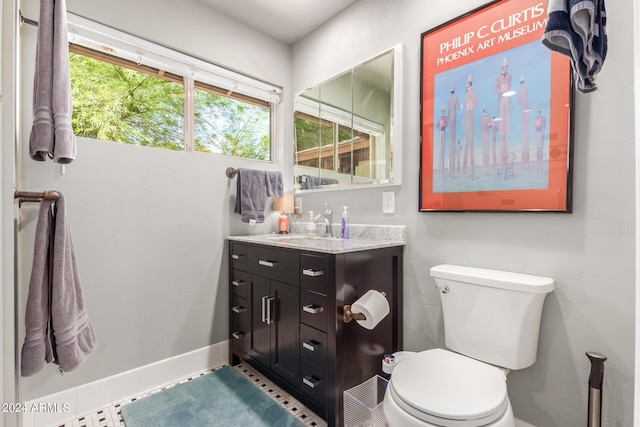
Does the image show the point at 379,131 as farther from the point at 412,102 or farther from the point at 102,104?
the point at 102,104

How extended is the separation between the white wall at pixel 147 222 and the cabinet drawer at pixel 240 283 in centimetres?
10

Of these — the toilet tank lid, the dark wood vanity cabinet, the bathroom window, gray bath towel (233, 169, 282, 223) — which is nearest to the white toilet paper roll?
the dark wood vanity cabinet

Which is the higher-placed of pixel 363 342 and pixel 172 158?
pixel 172 158

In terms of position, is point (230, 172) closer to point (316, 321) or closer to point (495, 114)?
point (316, 321)

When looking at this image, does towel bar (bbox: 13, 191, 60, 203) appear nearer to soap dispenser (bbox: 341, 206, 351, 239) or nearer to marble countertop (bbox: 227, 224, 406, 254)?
marble countertop (bbox: 227, 224, 406, 254)

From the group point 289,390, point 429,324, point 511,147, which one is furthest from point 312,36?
point 289,390

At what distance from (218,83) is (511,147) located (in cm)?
191

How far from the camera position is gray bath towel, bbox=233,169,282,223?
7.00 feet

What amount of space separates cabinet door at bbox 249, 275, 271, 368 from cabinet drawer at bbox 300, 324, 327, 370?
0.31 m

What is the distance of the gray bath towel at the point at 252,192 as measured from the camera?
2133 mm

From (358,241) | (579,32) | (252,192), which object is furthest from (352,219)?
(579,32)

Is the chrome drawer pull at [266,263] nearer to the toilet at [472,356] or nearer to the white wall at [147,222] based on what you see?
the white wall at [147,222]

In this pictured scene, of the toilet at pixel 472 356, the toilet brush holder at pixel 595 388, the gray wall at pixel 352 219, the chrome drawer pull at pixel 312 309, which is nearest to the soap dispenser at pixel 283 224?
the gray wall at pixel 352 219

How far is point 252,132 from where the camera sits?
2.40m
